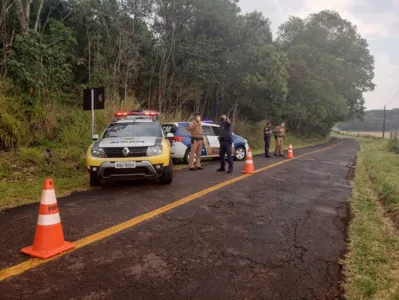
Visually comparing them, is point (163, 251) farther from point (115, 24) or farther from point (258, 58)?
point (258, 58)

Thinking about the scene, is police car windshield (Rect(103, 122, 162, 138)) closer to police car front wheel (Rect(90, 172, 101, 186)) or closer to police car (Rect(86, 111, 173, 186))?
police car (Rect(86, 111, 173, 186))

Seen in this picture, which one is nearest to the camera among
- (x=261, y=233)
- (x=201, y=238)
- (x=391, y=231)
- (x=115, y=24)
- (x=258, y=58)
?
(x=201, y=238)

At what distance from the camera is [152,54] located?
2003 cm

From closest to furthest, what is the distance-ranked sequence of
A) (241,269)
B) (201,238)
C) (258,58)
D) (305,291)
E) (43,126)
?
(305,291)
(241,269)
(201,238)
(43,126)
(258,58)

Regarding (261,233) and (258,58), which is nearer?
(261,233)

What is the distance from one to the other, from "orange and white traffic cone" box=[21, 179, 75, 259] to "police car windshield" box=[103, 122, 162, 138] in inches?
169

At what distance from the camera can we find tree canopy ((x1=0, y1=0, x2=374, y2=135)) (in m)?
11.9

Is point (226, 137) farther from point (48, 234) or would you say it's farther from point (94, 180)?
point (48, 234)

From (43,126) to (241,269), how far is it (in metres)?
9.56

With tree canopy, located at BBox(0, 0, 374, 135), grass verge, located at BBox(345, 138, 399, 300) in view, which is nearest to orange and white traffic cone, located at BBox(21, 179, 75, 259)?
grass verge, located at BBox(345, 138, 399, 300)

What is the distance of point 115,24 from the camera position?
682 inches

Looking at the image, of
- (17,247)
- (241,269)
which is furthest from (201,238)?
(17,247)

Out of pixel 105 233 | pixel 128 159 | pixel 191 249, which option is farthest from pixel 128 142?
pixel 191 249

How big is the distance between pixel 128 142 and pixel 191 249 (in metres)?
3.86
